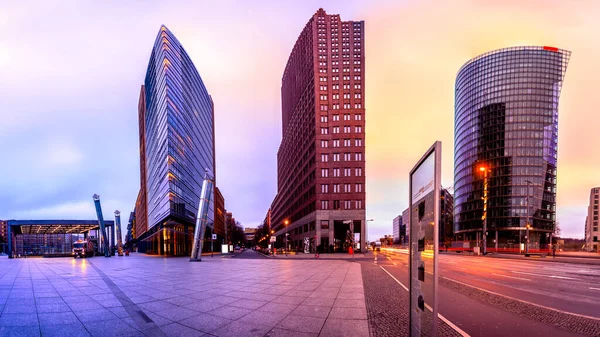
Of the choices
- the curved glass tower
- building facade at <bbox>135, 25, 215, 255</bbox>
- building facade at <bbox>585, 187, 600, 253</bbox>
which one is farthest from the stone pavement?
building facade at <bbox>585, 187, 600, 253</bbox>

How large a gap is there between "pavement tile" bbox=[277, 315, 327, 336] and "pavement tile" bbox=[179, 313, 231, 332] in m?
1.42

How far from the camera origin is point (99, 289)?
11.7 meters

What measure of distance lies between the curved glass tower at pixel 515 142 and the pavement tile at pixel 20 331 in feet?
420

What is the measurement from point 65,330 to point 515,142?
13990 centimetres

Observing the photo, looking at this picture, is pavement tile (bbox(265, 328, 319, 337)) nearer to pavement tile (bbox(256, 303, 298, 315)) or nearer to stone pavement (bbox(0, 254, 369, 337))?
stone pavement (bbox(0, 254, 369, 337))

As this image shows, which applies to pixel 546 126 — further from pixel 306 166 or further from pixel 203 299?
pixel 203 299

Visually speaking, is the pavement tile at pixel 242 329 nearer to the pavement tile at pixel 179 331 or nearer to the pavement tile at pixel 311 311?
the pavement tile at pixel 179 331

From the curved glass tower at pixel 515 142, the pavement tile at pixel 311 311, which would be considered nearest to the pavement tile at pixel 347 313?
the pavement tile at pixel 311 311

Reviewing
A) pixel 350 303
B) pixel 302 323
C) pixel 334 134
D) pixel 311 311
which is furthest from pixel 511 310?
pixel 334 134

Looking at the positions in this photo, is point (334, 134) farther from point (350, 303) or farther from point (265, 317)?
point (265, 317)

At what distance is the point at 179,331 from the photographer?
6.22 m

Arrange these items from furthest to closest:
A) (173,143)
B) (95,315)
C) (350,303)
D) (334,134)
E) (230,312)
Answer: (334,134), (173,143), (350,303), (230,312), (95,315)

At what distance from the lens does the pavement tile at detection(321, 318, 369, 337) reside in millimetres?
6098

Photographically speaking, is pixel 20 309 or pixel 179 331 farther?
pixel 20 309
